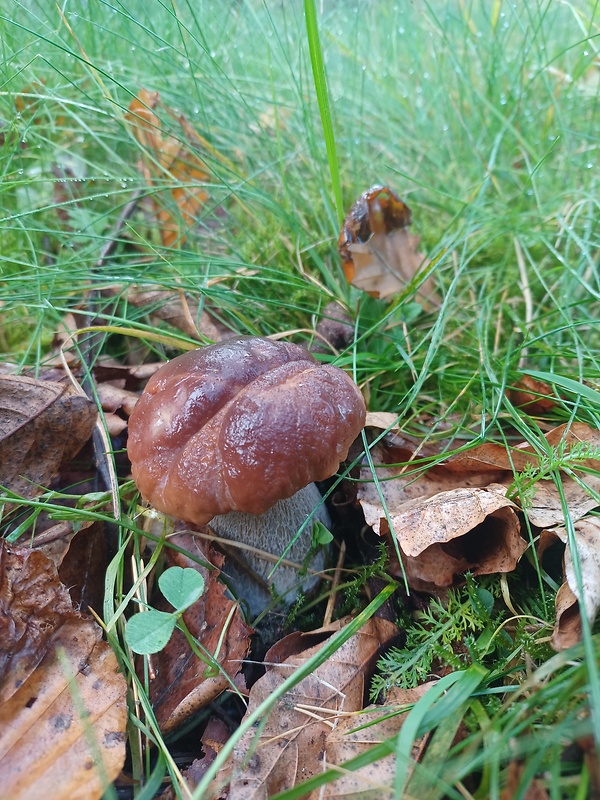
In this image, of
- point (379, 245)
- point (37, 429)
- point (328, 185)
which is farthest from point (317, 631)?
point (328, 185)

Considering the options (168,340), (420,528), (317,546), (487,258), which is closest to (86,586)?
(317,546)

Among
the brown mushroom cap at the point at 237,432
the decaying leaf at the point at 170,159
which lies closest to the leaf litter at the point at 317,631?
the brown mushroom cap at the point at 237,432

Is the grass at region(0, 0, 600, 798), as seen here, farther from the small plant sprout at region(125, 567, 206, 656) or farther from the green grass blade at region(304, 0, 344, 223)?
the small plant sprout at region(125, 567, 206, 656)

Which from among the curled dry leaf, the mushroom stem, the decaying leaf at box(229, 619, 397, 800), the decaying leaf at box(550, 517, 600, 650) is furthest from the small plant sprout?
the decaying leaf at box(550, 517, 600, 650)

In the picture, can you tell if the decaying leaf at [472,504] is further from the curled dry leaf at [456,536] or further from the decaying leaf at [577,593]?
the decaying leaf at [577,593]

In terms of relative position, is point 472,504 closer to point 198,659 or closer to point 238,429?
point 238,429
